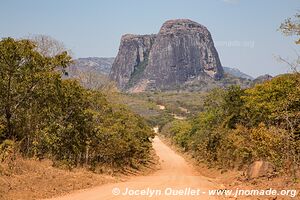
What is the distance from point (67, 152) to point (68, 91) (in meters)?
3.83

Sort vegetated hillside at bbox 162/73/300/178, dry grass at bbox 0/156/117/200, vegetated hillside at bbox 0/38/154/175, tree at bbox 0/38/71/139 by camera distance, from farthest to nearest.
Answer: vegetated hillside at bbox 0/38/154/175 < tree at bbox 0/38/71/139 < vegetated hillside at bbox 162/73/300/178 < dry grass at bbox 0/156/117/200

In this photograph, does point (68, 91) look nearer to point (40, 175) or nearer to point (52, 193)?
point (40, 175)

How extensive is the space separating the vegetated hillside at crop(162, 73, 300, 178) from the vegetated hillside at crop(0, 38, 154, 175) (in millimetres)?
9598

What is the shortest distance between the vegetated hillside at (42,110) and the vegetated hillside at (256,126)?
9598 millimetres

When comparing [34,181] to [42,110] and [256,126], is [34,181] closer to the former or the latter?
[42,110]

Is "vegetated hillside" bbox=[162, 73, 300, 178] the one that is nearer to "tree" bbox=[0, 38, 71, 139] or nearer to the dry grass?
the dry grass

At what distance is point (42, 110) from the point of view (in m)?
21.7

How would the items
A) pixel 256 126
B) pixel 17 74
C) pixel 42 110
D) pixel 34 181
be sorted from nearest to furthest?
1. pixel 34 181
2. pixel 17 74
3. pixel 42 110
4. pixel 256 126

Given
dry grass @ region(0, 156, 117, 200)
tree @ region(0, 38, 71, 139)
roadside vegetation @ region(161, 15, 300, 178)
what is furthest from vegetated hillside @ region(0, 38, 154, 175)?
roadside vegetation @ region(161, 15, 300, 178)

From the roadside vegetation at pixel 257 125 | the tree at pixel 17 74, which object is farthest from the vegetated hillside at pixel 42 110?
the roadside vegetation at pixel 257 125

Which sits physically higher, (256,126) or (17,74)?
(17,74)

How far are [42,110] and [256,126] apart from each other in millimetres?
16556

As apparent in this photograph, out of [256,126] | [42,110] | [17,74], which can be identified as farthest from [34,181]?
[256,126]

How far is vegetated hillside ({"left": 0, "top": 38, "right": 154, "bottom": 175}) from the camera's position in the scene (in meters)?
19.7
